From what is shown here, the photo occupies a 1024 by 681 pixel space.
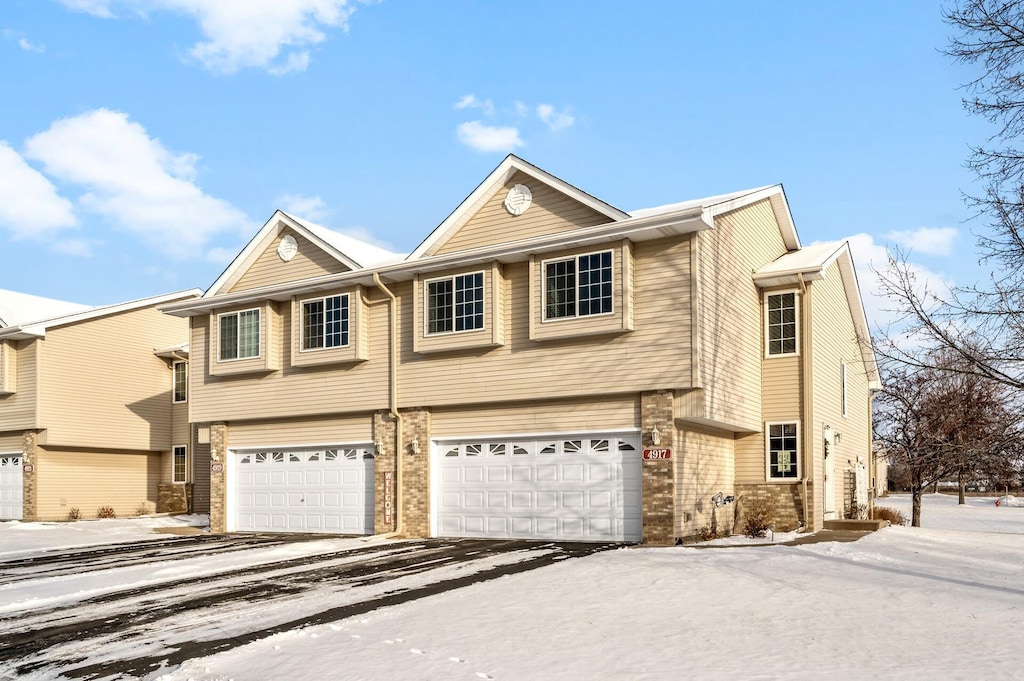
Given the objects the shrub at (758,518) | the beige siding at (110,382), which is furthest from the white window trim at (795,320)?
the beige siding at (110,382)

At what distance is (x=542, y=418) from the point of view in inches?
743

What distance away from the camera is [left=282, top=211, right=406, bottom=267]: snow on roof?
22078 millimetres

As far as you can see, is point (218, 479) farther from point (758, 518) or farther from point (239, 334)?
point (758, 518)

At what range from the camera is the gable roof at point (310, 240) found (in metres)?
22.2

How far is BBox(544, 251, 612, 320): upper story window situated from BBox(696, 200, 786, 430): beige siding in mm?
1851

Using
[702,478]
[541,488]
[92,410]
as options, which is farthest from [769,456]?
[92,410]

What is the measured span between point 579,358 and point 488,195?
14.4 feet

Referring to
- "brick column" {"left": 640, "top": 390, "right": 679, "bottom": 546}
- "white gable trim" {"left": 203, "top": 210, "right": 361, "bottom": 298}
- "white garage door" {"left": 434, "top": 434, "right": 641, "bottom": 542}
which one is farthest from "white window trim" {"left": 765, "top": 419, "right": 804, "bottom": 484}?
"white gable trim" {"left": 203, "top": 210, "right": 361, "bottom": 298}

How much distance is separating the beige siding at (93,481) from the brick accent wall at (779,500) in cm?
2177

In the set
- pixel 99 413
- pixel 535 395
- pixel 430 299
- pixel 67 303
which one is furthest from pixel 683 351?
pixel 67 303

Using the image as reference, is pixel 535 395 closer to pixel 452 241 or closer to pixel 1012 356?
pixel 452 241

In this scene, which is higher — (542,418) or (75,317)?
(75,317)

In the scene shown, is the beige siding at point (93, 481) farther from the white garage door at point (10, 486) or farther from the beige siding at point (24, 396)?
the beige siding at point (24, 396)

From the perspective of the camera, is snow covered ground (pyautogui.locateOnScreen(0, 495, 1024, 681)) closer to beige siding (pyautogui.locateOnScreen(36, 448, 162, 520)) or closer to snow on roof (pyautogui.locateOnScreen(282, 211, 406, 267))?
snow on roof (pyautogui.locateOnScreen(282, 211, 406, 267))
